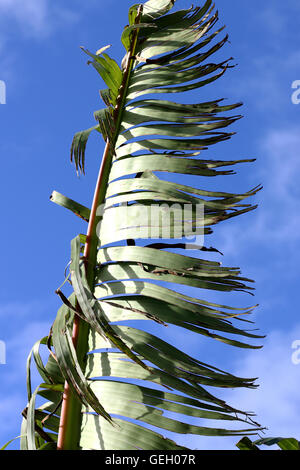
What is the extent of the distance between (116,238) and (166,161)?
16.1 inches

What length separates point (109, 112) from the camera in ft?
8.80

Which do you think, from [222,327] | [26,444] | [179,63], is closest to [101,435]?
[26,444]

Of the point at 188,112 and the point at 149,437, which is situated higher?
the point at 188,112

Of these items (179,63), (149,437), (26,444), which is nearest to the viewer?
(149,437)

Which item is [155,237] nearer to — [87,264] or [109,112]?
[87,264]

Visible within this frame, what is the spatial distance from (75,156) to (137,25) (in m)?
0.77

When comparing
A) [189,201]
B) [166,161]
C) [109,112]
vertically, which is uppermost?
[109,112]

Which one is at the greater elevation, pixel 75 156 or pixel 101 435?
pixel 75 156

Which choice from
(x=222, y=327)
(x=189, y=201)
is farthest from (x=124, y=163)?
(x=222, y=327)

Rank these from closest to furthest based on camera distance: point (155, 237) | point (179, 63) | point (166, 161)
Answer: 1. point (155, 237)
2. point (166, 161)
3. point (179, 63)

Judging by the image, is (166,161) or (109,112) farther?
(109,112)

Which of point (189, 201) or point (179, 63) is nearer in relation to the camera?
point (189, 201)

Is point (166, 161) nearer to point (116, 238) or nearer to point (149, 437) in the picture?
point (116, 238)

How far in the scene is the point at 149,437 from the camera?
1988 mm
